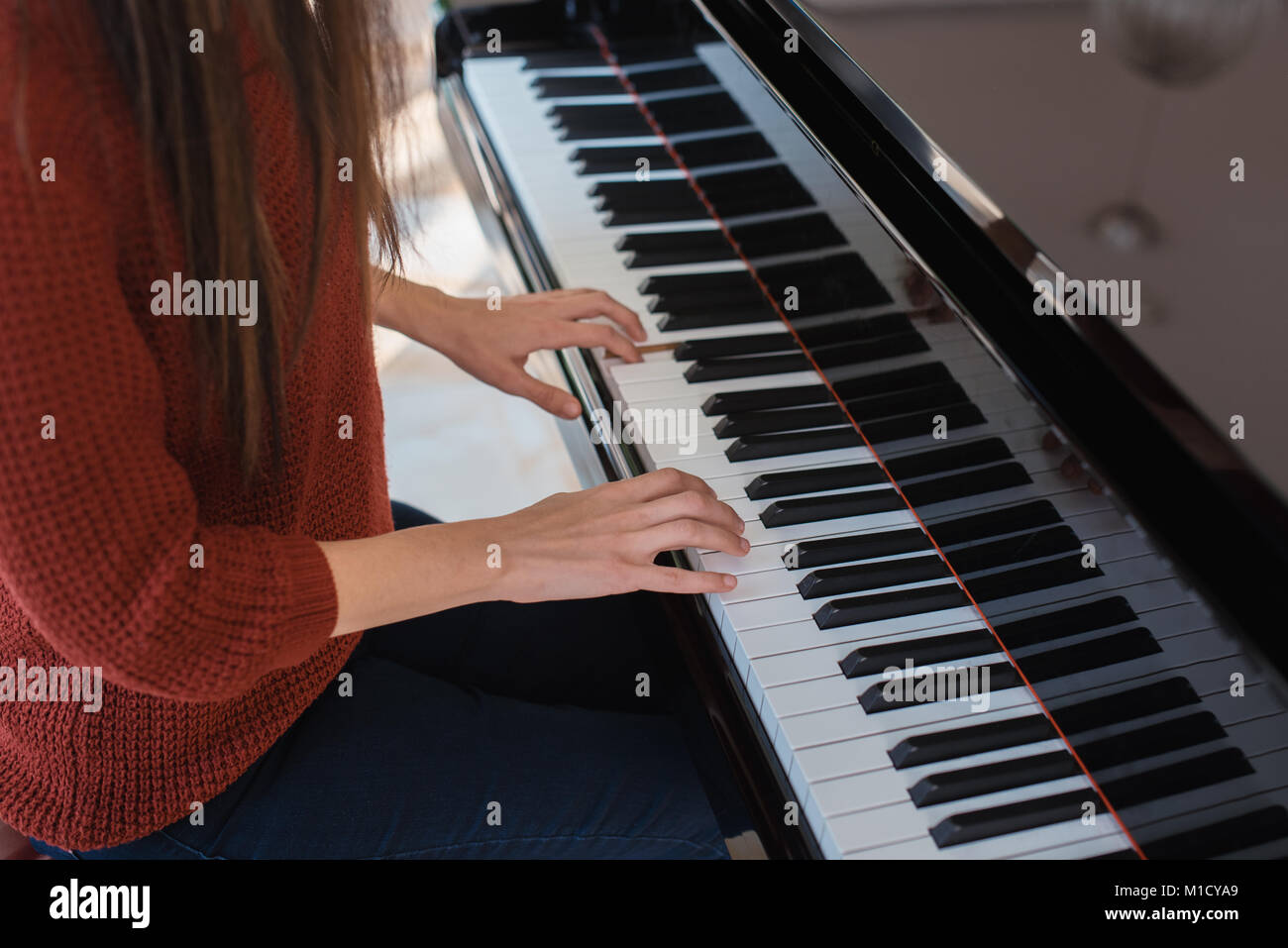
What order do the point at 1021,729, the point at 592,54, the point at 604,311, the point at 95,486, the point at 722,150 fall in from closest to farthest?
the point at 95,486 → the point at 1021,729 → the point at 604,311 → the point at 722,150 → the point at 592,54

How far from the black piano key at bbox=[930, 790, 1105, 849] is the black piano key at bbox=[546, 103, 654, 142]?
1214mm

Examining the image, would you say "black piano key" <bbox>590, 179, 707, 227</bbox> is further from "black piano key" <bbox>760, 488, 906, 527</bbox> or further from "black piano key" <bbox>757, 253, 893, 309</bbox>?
"black piano key" <bbox>760, 488, 906, 527</bbox>

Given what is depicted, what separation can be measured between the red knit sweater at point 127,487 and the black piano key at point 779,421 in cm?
43

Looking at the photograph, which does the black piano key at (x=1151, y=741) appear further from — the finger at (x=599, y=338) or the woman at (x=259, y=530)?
the finger at (x=599, y=338)

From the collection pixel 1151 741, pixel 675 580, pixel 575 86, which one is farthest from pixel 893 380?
pixel 575 86

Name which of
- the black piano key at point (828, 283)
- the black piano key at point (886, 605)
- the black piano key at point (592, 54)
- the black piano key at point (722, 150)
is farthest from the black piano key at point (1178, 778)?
the black piano key at point (592, 54)

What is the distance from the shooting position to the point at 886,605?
110cm

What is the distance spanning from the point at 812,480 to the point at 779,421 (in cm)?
11

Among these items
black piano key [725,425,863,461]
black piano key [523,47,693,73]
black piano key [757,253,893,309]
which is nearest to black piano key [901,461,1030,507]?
black piano key [725,425,863,461]

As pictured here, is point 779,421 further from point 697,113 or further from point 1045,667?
point 697,113

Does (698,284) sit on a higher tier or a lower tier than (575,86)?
lower

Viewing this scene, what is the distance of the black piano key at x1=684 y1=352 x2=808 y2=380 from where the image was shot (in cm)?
139

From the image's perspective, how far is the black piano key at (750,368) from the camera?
1386 millimetres
